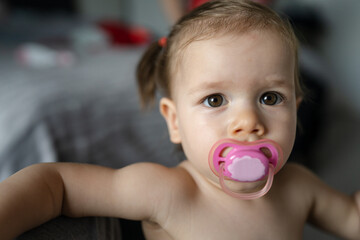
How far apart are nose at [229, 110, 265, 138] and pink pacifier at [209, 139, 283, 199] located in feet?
0.05

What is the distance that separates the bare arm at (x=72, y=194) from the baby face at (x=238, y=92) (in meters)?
0.11

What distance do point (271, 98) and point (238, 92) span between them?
70 millimetres

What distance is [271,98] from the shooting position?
61cm

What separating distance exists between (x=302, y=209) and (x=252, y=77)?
29 cm

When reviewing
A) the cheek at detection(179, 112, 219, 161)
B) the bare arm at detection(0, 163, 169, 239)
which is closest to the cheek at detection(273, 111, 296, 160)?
the cheek at detection(179, 112, 219, 161)

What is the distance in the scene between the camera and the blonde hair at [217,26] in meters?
0.60

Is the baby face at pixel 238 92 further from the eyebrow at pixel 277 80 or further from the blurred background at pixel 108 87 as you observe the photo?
the blurred background at pixel 108 87

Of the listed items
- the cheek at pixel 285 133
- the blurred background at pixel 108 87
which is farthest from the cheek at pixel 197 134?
the blurred background at pixel 108 87

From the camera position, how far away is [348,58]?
2.58 meters

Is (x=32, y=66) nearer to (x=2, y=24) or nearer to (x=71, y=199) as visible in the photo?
(x=2, y=24)

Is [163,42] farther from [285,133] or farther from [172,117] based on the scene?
[285,133]

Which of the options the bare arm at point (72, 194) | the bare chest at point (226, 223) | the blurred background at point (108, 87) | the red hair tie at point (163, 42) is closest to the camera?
the bare arm at point (72, 194)

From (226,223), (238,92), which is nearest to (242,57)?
(238,92)

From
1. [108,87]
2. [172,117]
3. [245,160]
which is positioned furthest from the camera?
[108,87]
